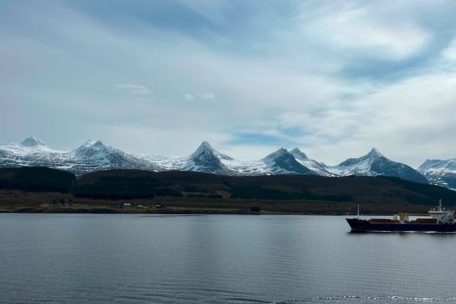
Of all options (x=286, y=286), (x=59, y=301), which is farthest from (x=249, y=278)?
(x=59, y=301)

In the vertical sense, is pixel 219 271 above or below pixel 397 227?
below

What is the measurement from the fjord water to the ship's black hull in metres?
55.8

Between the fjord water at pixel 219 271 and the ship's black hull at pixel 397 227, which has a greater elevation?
the ship's black hull at pixel 397 227

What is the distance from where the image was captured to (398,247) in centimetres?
12312

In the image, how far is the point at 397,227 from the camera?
18112cm

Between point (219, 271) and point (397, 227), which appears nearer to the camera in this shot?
point (219, 271)

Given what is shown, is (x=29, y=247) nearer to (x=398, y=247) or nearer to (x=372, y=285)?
(x=372, y=285)

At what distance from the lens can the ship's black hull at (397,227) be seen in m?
180

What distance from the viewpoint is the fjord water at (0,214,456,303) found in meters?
61.7

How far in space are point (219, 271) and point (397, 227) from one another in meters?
118

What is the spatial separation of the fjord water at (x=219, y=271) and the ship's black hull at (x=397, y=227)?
55.8 m

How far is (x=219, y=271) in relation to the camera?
258 ft

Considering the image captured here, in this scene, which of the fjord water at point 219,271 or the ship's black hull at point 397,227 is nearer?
the fjord water at point 219,271

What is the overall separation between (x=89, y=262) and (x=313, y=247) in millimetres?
51600
